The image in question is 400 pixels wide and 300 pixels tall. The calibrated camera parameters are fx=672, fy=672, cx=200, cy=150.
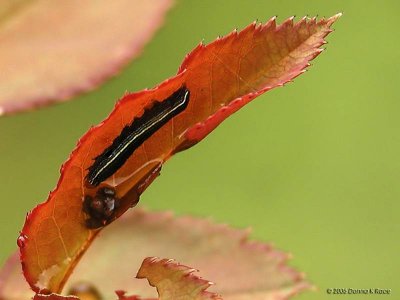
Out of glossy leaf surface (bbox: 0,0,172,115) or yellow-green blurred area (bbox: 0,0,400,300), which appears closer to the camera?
glossy leaf surface (bbox: 0,0,172,115)

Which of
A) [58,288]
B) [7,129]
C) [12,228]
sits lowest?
[58,288]

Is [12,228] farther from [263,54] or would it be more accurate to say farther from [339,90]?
[263,54]

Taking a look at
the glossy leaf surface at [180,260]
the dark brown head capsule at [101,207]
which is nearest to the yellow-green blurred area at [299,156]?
the glossy leaf surface at [180,260]

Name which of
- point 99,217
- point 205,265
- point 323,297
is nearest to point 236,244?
point 205,265

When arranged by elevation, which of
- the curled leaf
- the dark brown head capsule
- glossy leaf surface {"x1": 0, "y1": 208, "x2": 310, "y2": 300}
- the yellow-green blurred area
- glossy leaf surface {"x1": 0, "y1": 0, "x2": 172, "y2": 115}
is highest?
the yellow-green blurred area

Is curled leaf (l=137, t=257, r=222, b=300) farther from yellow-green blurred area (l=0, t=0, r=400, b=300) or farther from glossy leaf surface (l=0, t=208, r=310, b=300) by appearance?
yellow-green blurred area (l=0, t=0, r=400, b=300)

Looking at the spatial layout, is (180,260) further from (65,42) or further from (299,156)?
(299,156)

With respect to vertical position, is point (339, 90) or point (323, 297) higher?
point (339, 90)

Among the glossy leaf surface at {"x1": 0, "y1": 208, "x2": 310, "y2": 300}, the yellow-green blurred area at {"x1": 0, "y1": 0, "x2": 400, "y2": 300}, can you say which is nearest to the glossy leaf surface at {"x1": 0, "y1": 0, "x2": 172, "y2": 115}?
the glossy leaf surface at {"x1": 0, "y1": 208, "x2": 310, "y2": 300}
